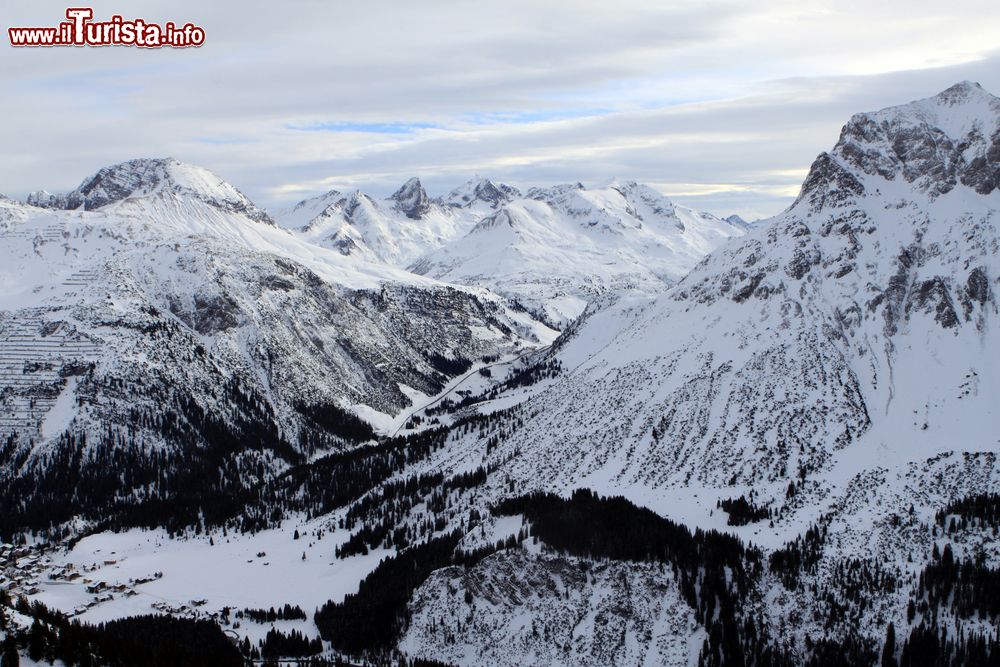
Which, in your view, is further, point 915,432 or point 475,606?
point 915,432

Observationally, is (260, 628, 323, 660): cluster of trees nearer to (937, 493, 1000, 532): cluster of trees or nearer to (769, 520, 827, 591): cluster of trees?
(769, 520, 827, 591): cluster of trees

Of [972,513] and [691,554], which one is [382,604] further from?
[972,513]

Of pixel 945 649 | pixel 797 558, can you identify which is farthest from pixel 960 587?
pixel 797 558

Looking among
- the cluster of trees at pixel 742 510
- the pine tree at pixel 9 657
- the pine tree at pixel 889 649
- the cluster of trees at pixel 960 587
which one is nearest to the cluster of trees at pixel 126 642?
the pine tree at pixel 9 657

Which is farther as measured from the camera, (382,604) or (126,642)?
(382,604)

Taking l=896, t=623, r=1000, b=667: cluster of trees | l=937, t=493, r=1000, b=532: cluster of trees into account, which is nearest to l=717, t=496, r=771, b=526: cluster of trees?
l=937, t=493, r=1000, b=532: cluster of trees

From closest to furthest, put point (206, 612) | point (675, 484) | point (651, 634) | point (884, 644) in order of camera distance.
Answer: point (884, 644) < point (651, 634) < point (206, 612) < point (675, 484)

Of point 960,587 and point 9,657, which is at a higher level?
point 9,657

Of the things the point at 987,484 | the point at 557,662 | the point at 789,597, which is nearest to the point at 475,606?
the point at 557,662

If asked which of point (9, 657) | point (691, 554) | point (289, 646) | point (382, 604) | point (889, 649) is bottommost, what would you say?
point (289, 646)

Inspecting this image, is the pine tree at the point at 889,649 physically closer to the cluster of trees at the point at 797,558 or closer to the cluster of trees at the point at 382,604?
the cluster of trees at the point at 797,558

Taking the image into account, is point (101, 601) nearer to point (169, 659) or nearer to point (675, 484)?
point (169, 659)
